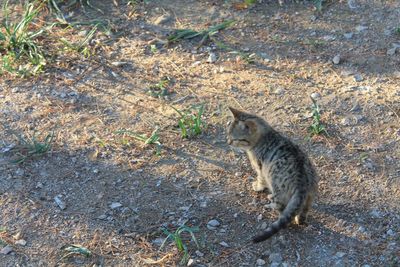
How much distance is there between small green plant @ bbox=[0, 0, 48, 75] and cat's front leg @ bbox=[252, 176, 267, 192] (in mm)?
2743

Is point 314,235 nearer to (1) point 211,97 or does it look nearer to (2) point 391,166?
(2) point 391,166

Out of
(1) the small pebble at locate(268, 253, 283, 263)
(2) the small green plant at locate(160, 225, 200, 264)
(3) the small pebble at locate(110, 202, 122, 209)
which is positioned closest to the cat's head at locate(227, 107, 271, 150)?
(2) the small green plant at locate(160, 225, 200, 264)

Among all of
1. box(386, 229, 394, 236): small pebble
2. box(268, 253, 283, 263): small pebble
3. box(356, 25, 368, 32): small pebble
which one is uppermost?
box(356, 25, 368, 32): small pebble

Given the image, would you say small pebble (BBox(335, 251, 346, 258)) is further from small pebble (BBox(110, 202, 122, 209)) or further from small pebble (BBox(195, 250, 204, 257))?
small pebble (BBox(110, 202, 122, 209))

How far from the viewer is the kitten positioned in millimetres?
4828

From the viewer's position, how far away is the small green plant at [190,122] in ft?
19.4

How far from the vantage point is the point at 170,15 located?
7465mm

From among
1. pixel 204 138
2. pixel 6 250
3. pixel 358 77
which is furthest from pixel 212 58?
pixel 6 250

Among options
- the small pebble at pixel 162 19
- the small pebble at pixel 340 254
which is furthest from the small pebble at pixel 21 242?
the small pebble at pixel 162 19

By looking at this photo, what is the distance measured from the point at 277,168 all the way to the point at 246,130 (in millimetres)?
473

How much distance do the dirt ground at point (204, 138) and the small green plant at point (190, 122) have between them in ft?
0.27

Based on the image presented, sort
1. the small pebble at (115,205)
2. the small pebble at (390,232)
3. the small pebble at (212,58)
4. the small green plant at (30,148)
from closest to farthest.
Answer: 1. the small pebble at (390,232)
2. the small pebble at (115,205)
3. the small green plant at (30,148)
4. the small pebble at (212,58)

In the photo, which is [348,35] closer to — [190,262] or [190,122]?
[190,122]

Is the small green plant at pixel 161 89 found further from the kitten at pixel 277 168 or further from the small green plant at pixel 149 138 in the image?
the kitten at pixel 277 168
